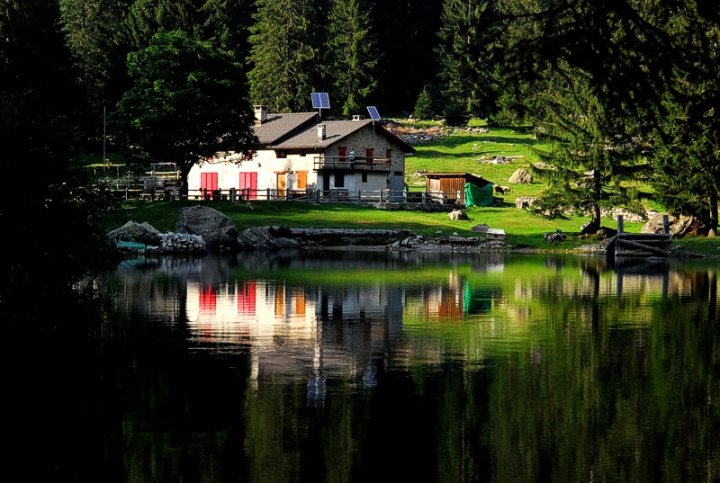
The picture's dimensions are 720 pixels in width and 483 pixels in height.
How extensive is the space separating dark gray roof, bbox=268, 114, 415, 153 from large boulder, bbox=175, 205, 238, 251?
1091 inches

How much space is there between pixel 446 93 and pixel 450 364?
114m

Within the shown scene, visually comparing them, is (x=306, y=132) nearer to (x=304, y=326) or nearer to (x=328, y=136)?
(x=328, y=136)

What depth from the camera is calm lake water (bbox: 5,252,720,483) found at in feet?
44.3

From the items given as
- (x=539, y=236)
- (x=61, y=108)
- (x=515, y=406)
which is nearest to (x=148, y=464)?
(x=515, y=406)

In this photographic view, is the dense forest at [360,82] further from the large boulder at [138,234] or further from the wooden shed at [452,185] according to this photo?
the wooden shed at [452,185]

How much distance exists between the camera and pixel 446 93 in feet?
435

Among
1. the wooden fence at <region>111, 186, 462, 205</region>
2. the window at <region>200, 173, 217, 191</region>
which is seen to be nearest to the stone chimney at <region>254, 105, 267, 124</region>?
the window at <region>200, 173, 217, 191</region>

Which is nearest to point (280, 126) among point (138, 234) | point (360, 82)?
point (360, 82)

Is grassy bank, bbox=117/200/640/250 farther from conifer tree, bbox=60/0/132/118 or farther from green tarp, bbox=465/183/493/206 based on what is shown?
conifer tree, bbox=60/0/132/118

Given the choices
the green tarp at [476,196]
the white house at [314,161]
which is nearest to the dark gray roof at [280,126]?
the white house at [314,161]

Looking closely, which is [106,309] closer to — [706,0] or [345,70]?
[706,0]

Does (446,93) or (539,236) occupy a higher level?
(446,93)

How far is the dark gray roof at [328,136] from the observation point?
3604 inches

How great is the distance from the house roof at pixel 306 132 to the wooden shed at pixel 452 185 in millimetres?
7044
